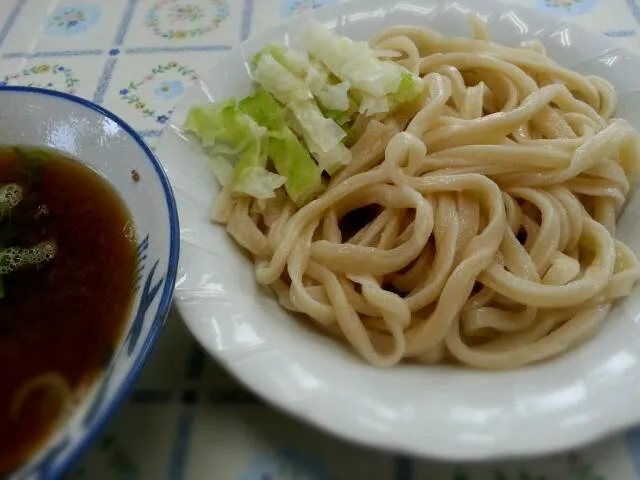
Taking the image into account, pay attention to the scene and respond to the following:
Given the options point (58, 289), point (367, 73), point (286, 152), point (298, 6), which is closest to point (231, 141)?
point (286, 152)

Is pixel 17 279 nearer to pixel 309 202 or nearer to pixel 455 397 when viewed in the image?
pixel 309 202

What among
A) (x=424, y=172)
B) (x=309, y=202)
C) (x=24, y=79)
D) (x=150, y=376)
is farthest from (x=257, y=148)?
(x=24, y=79)

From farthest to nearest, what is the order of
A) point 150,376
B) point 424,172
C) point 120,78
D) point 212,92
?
1. point 120,78
2. point 212,92
3. point 424,172
4. point 150,376

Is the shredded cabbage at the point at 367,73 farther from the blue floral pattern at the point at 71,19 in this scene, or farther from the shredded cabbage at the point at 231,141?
the blue floral pattern at the point at 71,19

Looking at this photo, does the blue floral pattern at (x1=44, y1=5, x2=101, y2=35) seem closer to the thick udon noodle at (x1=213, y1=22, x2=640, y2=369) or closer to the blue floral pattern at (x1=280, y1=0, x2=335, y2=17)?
the blue floral pattern at (x1=280, y1=0, x2=335, y2=17)

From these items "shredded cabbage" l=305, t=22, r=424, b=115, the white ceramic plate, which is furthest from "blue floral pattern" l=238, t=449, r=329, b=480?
"shredded cabbage" l=305, t=22, r=424, b=115

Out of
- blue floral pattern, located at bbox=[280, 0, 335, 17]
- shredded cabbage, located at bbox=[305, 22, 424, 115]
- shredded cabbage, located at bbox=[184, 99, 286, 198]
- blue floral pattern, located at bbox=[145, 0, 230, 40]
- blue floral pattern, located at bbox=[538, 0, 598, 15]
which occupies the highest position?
shredded cabbage, located at bbox=[305, 22, 424, 115]
